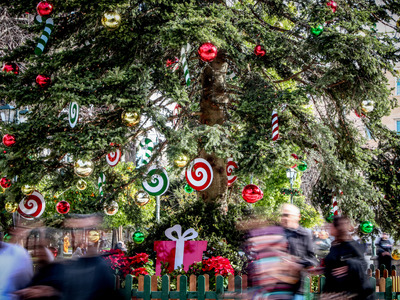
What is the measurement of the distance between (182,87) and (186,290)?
14.0ft

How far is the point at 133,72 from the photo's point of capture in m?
8.20

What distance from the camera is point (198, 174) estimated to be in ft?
28.5

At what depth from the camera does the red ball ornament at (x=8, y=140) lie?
7.67 m

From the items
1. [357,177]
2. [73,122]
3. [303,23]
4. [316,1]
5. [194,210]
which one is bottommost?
[194,210]

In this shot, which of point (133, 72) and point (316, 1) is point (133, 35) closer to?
point (133, 72)

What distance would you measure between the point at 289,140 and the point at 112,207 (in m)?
4.68

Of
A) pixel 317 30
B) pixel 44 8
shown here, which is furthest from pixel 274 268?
pixel 44 8

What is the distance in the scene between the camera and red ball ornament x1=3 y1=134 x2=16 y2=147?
7.67 metres

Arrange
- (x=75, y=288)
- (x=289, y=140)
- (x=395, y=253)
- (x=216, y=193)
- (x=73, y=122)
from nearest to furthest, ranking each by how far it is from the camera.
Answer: (x=75, y=288), (x=73, y=122), (x=289, y=140), (x=216, y=193), (x=395, y=253)

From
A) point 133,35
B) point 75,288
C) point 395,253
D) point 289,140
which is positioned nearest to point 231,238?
point 289,140

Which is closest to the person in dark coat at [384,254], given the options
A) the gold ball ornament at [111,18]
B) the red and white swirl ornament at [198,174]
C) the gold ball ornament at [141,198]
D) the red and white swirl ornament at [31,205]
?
the red and white swirl ornament at [198,174]

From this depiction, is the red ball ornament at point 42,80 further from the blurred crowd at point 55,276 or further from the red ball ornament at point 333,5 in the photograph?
the red ball ornament at point 333,5

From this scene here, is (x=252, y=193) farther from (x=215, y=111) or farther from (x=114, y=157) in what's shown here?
(x=114, y=157)

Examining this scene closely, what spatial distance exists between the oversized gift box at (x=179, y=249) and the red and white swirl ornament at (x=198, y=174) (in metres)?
1.00
